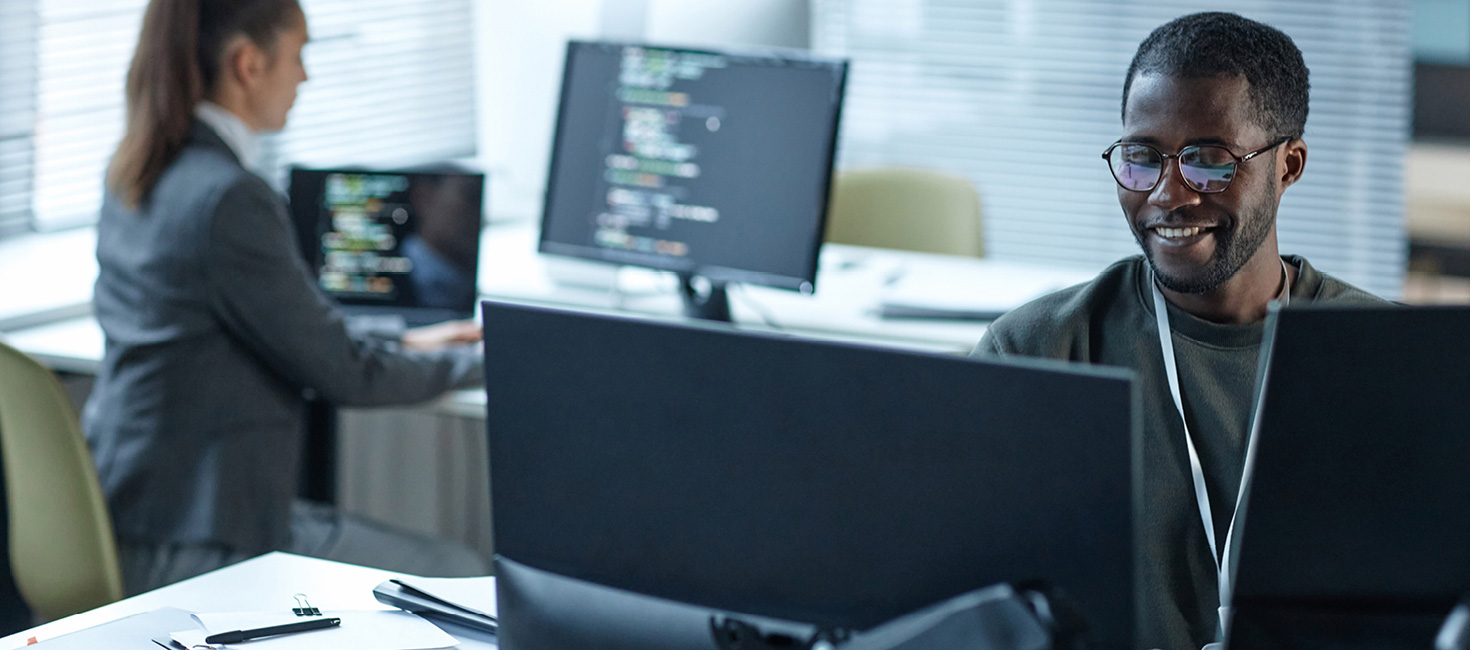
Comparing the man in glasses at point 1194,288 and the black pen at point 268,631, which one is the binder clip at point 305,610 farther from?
the man in glasses at point 1194,288

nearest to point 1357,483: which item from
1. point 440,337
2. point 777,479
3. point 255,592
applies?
point 777,479

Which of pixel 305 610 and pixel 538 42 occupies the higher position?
pixel 538 42

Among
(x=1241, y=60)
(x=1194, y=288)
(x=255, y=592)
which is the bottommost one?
(x=255, y=592)

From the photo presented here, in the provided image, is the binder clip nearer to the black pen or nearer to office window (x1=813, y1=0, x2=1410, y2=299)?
the black pen

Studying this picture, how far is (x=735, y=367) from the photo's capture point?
884 mm

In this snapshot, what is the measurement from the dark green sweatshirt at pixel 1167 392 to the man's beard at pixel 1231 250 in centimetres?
4

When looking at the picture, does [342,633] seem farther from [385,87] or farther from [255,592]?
[385,87]

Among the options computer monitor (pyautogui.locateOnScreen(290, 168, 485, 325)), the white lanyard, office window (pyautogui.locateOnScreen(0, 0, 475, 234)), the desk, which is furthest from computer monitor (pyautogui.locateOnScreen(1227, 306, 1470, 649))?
office window (pyautogui.locateOnScreen(0, 0, 475, 234))

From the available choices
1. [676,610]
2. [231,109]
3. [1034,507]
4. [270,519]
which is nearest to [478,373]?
[270,519]

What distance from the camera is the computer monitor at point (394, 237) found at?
8.27 ft

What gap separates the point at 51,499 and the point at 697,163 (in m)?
1.11

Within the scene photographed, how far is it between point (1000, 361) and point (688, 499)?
9.0 inches

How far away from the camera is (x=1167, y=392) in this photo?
143 cm

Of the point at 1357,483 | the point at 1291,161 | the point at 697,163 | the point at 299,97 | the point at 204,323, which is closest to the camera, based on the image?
the point at 1357,483
